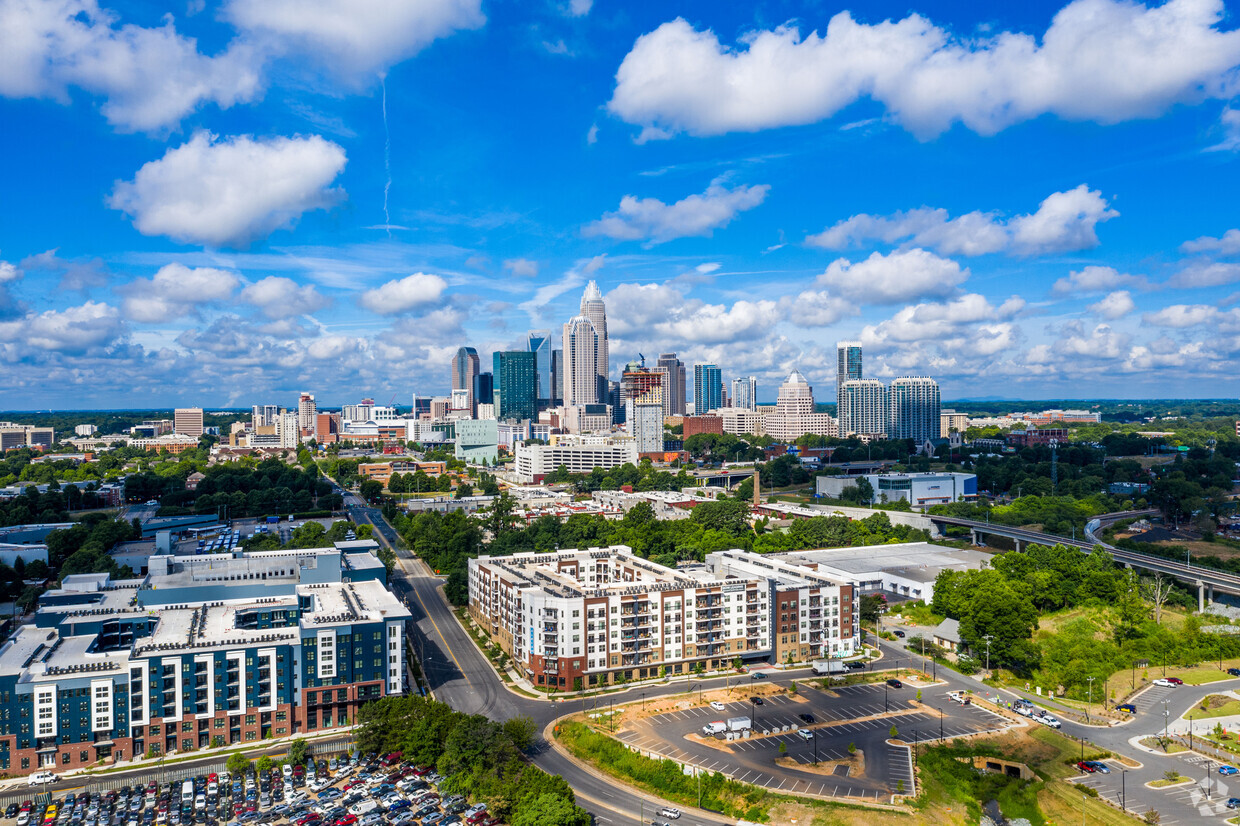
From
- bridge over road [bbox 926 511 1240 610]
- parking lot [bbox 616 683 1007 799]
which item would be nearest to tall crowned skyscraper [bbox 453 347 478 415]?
bridge over road [bbox 926 511 1240 610]

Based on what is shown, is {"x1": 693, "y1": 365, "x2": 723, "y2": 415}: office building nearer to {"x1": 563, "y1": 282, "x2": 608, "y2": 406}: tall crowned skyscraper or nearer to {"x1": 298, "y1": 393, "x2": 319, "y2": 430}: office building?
{"x1": 563, "y1": 282, "x2": 608, "y2": 406}: tall crowned skyscraper

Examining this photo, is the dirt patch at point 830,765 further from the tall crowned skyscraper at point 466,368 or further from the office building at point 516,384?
the tall crowned skyscraper at point 466,368

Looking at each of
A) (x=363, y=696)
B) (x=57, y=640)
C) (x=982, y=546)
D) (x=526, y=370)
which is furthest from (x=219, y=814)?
(x=526, y=370)

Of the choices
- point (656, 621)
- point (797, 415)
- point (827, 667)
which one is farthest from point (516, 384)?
point (827, 667)

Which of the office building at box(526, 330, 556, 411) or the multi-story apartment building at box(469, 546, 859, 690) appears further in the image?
the office building at box(526, 330, 556, 411)

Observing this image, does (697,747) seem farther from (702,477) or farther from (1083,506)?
(702,477)
